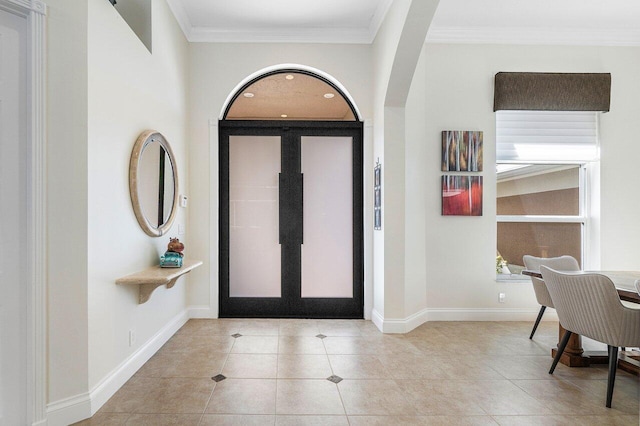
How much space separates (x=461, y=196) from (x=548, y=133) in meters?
1.29

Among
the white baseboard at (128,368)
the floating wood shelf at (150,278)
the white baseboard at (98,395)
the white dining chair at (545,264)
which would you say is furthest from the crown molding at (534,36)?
the white baseboard at (98,395)

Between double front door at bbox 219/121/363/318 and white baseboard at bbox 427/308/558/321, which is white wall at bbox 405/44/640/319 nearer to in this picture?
white baseboard at bbox 427/308/558/321

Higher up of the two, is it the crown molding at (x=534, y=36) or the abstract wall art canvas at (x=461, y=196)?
the crown molding at (x=534, y=36)

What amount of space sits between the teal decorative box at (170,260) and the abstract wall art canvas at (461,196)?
9.39ft

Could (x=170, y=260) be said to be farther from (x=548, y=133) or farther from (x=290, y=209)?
(x=548, y=133)

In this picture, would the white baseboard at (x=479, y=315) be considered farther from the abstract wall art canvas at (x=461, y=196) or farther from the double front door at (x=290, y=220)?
the abstract wall art canvas at (x=461, y=196)

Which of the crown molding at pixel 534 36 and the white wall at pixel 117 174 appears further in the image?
the crown molding at pixel 534 36

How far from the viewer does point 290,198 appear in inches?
188

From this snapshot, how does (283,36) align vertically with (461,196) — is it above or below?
above

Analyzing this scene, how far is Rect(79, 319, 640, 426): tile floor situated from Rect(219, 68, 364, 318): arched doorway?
70cm

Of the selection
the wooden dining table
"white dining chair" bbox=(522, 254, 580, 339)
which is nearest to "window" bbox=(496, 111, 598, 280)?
"white dining chair" bbox=(522, 254, 580, 339)

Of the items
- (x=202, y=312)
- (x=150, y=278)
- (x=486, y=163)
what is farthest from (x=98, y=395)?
(x=486, y=163)

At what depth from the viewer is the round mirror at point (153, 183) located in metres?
3.04
